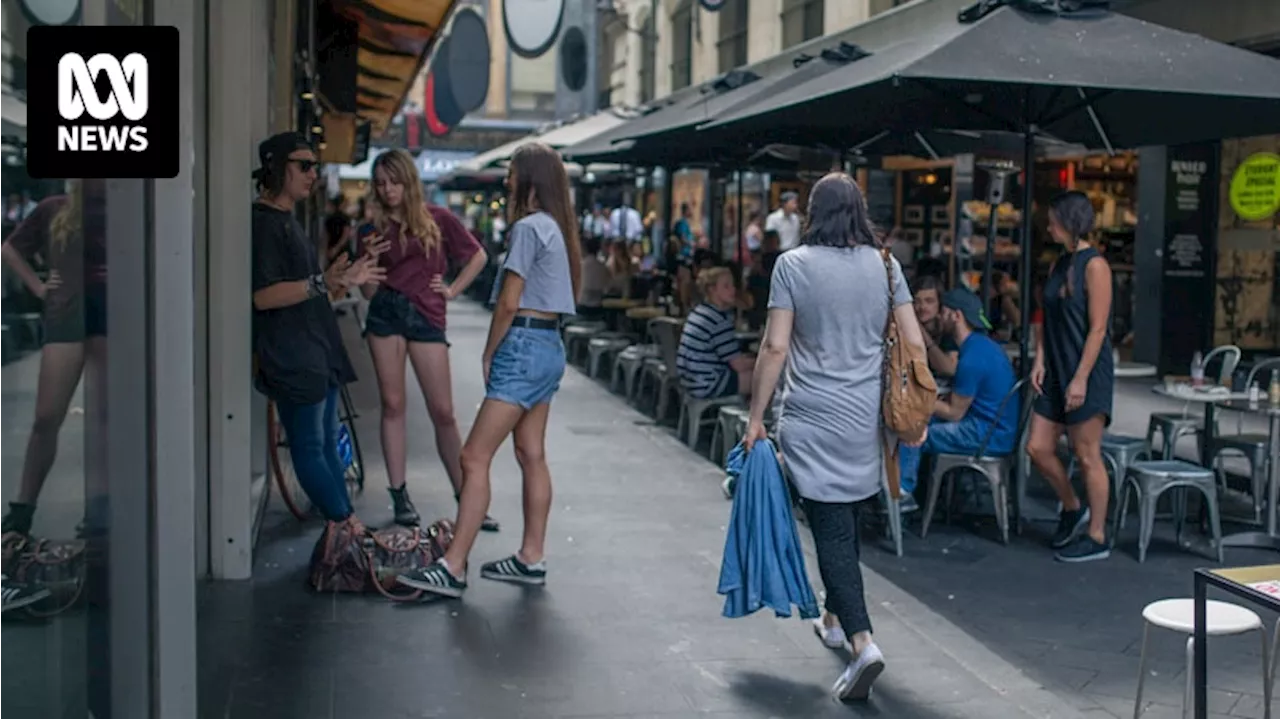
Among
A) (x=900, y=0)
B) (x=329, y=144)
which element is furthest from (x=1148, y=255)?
(x=329, y=144)

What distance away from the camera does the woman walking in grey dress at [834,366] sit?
5422mm

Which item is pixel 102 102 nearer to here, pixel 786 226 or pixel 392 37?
pixel 392 37

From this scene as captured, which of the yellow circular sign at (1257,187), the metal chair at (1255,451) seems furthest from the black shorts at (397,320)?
the yellow circular sign at (1257,187)

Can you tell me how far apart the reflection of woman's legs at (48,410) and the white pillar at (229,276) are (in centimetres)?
303

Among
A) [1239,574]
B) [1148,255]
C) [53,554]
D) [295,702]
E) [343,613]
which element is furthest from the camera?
[1148,255]

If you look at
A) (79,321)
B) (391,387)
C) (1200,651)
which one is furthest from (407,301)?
(1200,651)

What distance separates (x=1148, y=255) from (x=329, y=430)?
12.0m

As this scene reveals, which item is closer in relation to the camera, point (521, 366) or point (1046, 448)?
point (521, 366)

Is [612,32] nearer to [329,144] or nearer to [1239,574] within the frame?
[329,144]

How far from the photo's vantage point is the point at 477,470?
6.38 metres

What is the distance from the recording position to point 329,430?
24.3 feet

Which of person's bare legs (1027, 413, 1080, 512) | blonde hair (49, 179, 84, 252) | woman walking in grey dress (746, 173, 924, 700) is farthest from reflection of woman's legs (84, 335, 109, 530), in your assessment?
person's bare legs (1027, 413, 1080, 512)

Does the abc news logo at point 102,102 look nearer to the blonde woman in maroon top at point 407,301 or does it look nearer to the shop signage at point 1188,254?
the blonde woman in maroon top at point 407,301

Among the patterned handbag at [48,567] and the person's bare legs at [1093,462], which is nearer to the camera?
the patterned handbag at [48,567]
